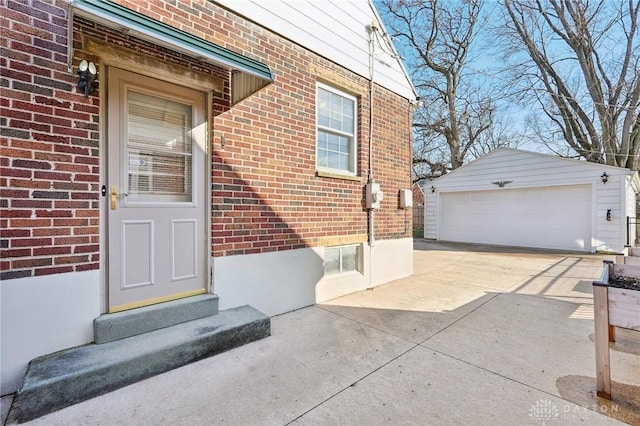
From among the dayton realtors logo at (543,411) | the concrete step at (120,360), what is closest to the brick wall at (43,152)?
the concrete step at (120,360)

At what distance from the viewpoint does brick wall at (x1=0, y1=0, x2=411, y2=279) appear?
224 centimetres

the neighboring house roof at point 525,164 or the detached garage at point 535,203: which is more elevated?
the neighboring house roof at point 525,164

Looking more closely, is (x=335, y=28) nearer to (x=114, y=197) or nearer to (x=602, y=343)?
(x=114, y=197)

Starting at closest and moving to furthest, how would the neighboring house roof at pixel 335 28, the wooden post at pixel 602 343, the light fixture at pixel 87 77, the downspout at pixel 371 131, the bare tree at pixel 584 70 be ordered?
the wooden post at pixel 602 343
the light fixture at pixel 87 77
the neighboring house roof at pixel 335 28
the downspout at pixel 371 131
the bare tree at pixel 584 70

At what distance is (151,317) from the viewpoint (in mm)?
2760

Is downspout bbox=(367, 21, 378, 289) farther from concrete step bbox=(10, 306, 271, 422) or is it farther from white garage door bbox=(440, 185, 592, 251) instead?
white garage door bbox=(440, 185, 592, 251)

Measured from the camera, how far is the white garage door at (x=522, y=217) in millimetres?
9320

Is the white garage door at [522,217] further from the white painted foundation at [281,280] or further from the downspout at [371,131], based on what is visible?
the downspout at [371,131]

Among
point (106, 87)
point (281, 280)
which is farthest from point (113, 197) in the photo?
point (281, 280)

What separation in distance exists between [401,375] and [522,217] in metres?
10.2

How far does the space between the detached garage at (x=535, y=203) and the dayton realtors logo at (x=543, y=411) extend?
379 inches

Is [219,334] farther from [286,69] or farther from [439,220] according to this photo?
[439,220]

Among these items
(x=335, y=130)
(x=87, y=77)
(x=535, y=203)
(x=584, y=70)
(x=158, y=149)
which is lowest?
(x=535, y=203)

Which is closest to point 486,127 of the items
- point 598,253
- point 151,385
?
point 598,253
